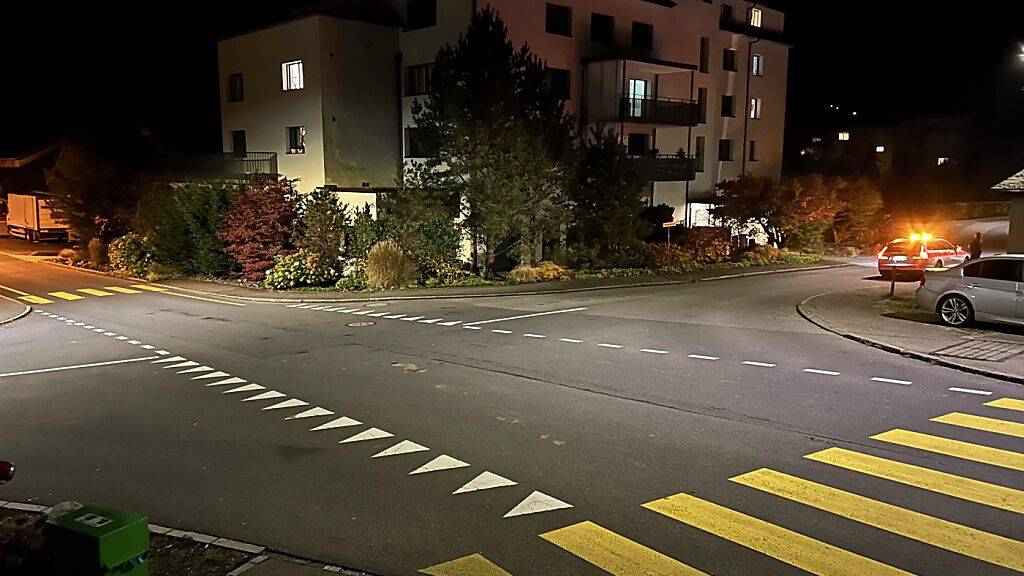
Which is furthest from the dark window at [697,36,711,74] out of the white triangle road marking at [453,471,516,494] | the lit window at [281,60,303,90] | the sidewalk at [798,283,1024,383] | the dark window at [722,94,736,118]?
the white triangle road marking at [453,471,516,494]

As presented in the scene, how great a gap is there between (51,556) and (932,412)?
1046 centimetres

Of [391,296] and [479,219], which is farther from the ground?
[479,219]

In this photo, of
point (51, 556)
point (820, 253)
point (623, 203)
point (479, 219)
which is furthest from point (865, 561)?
point (820, 253)

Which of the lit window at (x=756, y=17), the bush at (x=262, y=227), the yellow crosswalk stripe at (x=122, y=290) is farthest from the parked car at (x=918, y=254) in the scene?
the yellow crosswalk stripe at (x=122, y=290)

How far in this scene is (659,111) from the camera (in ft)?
117

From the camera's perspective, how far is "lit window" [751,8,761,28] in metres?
43.2

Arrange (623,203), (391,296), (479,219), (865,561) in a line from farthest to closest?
(623,203)
(479,219)
(391,296)
(865,561)

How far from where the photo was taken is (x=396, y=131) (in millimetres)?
33625

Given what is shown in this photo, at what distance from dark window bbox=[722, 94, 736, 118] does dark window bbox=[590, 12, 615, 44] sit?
10.3m

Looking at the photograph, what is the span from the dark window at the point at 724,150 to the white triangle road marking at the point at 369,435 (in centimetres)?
3659

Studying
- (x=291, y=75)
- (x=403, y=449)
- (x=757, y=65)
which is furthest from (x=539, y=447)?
(x=757, y=65)

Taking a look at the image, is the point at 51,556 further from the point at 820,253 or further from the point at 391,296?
the point at 820,253

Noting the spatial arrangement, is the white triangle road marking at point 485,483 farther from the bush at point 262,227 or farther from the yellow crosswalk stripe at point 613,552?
the bush at point 262,227

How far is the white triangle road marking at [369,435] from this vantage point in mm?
9070
